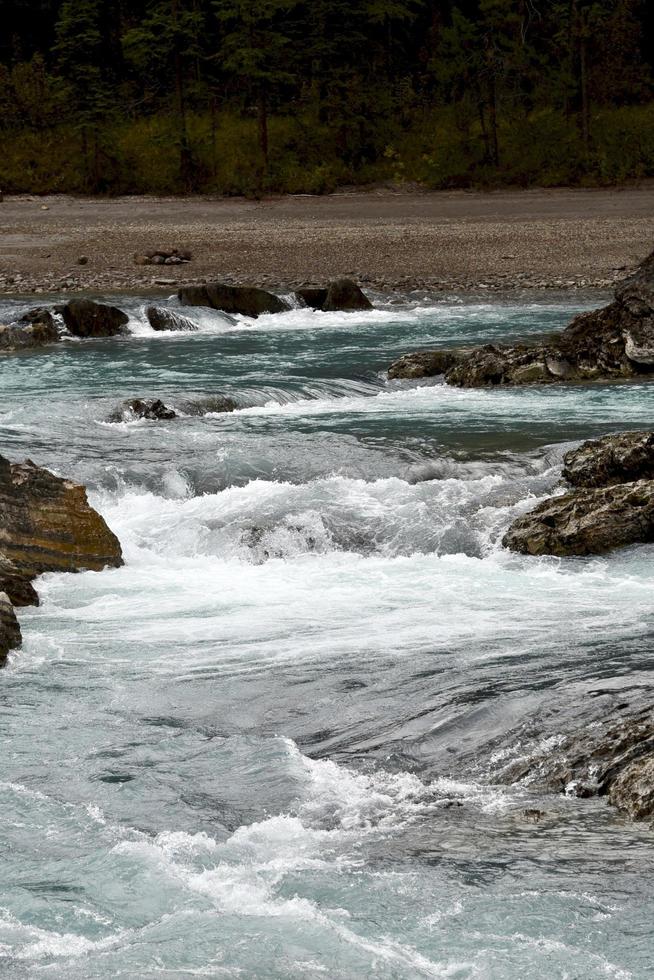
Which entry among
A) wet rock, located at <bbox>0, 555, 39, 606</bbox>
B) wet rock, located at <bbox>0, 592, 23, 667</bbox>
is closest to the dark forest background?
wet rock, located at <bbox>0, 555, 39, 606</bbox>

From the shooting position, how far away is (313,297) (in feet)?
82.0

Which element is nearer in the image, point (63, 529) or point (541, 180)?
point (63, 529)

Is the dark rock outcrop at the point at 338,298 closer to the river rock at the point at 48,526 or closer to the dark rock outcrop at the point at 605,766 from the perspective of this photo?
the river rock at the point at 48,526

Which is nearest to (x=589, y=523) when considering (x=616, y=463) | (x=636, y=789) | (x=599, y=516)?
(x=599, y=516)

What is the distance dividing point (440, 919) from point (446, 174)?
117ft

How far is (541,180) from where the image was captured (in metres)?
38.3

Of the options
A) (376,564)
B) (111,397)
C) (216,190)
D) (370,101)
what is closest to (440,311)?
(111,397)

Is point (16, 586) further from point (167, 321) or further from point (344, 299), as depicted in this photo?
point (344, 299)

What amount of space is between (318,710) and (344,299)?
1753cm

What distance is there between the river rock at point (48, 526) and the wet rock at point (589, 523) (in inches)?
129

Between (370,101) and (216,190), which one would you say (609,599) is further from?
(370,101)

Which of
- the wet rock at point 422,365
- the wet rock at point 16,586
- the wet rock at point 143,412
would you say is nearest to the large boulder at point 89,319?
the wet rock at point 422,365

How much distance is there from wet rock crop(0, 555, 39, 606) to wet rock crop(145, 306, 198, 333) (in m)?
13.6

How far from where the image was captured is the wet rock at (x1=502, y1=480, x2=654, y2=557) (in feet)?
35.1
